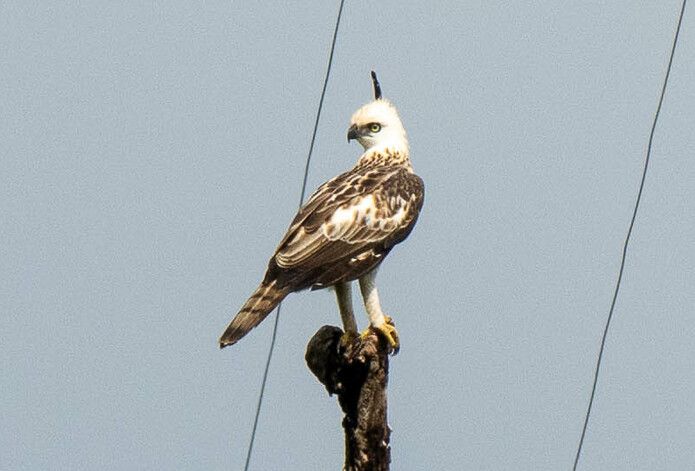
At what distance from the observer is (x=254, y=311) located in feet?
39.6

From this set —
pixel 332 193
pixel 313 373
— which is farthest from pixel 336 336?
pixel 332 193

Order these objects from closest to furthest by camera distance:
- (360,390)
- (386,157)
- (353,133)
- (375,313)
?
(360,390) → (375,313) → (386,157) → (353,133)

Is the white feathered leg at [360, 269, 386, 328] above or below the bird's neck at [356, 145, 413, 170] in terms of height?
below

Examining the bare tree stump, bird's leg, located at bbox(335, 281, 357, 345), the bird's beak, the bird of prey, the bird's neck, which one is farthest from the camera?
the bird's beak

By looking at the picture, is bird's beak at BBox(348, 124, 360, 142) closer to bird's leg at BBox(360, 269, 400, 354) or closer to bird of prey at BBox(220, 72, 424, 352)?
bird of prey at BBox(220, 72, 424, 352)

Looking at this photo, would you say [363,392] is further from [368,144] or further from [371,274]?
[368,144]

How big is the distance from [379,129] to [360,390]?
96.5 inches

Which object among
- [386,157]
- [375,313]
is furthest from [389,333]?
[386,157]

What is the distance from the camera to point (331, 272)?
1259 cm

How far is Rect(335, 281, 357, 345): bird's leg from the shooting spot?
12523mm

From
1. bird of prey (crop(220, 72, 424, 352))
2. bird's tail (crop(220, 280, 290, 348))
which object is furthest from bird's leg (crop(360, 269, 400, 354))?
bird's tail (crop(220, 280, 290, 348))

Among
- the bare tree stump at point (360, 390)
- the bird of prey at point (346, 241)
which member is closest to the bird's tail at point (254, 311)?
the bird of prey at point (346, 241)

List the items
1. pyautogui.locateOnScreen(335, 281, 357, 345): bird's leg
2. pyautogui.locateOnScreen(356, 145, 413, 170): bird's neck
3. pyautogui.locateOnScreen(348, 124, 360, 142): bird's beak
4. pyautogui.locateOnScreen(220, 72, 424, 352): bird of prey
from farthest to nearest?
pyautogui.locateOnScreen(348, 124, 360, 142): bird's beak → pyautogui.locateOnScreen(356, 145, 413, 170): bird's neck → pyautogui.locateOnScreen(335, 281, 357, 345): bird's leg → pyautogui.locateOnScreen(220, 72, 424, 352): bird of prey

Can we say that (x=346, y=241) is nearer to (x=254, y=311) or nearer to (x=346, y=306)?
(x=346, y=306)
